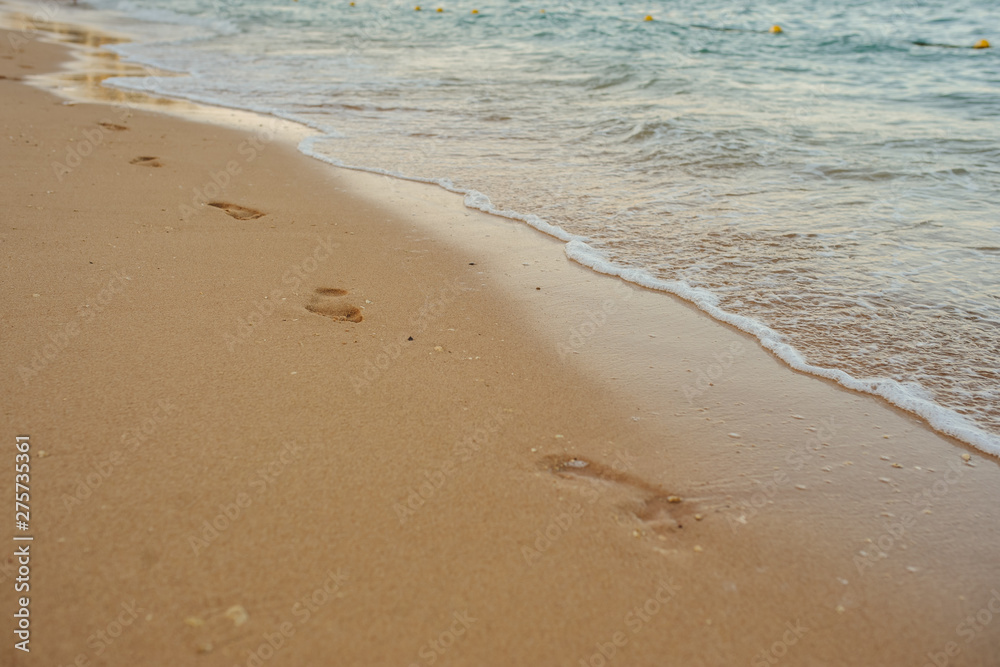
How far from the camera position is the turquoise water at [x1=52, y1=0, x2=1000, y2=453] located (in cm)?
332

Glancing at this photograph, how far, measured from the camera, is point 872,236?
4.38m

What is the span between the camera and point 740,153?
6.13 m

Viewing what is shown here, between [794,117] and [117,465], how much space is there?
25.4 feet

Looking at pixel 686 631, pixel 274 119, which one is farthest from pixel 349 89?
pixel 686 631

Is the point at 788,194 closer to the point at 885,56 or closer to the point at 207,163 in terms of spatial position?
the point at 207,163
